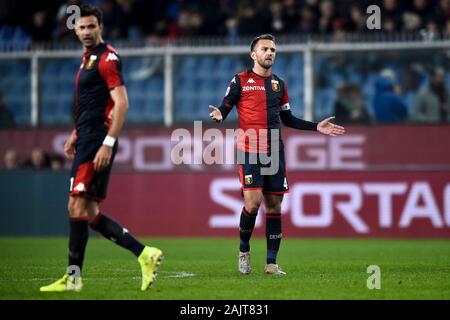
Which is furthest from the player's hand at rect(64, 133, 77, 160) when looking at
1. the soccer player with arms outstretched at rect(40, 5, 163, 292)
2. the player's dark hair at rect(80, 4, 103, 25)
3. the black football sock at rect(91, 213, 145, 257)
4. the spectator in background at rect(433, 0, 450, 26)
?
the spectator in background at rect(433, 0, 450, 26)

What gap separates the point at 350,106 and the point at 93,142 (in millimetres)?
12147

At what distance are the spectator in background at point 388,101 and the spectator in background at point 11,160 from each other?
7.35m

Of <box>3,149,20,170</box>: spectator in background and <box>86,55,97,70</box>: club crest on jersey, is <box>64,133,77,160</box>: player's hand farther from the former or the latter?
<box>3,149,20,170</box>: spectator in background

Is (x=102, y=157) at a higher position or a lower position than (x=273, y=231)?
higher

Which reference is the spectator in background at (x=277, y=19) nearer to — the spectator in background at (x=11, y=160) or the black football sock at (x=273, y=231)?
the spectator in background at (x=11, y=160)

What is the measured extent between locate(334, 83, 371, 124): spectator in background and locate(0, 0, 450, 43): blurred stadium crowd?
116 cm

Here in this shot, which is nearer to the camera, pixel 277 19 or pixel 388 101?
pixel 388 101

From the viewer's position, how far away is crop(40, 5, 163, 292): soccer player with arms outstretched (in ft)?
31.0

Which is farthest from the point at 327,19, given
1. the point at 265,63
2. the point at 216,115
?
the point at 216,115

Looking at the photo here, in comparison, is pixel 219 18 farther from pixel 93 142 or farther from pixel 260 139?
pixel 93 142

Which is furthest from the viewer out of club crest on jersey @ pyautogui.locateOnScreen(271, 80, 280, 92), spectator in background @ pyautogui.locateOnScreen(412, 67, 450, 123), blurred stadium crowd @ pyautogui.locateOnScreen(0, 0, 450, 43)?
blurred stadium crowd @ pyautogui.locateOnScreen(0, 0, 450, 43)

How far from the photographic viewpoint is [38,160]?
21.8 meters
